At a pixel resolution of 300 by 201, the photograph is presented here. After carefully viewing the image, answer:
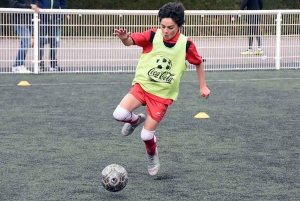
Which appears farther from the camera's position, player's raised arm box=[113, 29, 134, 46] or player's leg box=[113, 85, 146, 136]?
player's leg box=[113, 85, 146, 136]

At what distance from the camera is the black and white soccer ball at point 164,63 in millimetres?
7469

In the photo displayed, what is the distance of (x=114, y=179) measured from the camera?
6.52 meters

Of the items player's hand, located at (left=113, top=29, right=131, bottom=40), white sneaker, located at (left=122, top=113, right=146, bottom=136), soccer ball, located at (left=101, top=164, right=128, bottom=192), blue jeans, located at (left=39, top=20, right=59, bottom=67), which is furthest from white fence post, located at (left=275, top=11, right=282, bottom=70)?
soccer ball, located at (left=101, top=164, right=128, bottom=192)

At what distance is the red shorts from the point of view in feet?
24.6

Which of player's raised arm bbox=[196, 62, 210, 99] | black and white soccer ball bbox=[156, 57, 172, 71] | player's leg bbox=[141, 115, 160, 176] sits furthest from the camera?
player's raised arm bbox=[196, 62, 210, 99]

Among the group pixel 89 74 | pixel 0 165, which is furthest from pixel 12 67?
pixel 0 165

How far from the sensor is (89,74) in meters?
16.7

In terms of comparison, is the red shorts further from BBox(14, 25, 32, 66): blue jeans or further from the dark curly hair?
BBox(14, 25, 32, 66): blue jeans

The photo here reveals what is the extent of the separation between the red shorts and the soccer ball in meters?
1.00

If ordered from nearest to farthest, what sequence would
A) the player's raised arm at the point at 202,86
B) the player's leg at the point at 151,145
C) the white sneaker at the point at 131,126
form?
1. the player's leg at the point at 151,145
2. the player's raised arm at the point at 202,86
3. the white sneaker at the point at 131,126

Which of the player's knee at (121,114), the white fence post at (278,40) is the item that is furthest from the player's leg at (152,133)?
the white fence post at (278,40)

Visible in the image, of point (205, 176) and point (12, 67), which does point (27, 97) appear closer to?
point (12, 67)

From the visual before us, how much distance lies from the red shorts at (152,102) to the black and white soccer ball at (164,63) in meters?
0.30

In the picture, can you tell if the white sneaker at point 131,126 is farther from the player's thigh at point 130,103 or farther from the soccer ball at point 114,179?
the soccer ball at point 114,179
